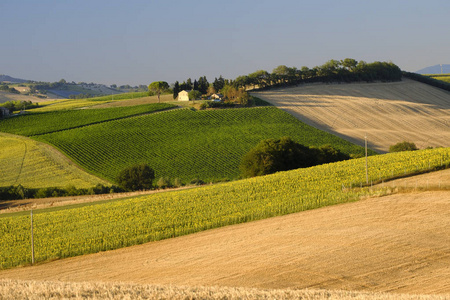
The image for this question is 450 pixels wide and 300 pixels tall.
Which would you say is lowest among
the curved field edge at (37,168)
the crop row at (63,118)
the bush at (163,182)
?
the bush at (163,182)

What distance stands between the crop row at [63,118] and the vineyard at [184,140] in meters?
3.96

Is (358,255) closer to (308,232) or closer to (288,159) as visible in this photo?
(308,232)

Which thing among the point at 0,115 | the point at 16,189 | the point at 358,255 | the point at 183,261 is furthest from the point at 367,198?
the point at 0,115

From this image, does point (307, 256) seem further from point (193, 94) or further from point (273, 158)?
point (193, 94)

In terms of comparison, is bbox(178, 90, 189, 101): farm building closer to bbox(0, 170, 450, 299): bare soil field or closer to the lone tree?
the lone tree

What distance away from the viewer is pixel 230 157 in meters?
75.1

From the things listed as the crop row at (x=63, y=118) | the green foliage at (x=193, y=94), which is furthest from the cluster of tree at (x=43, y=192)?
the green foliage at (x=193, y=94)

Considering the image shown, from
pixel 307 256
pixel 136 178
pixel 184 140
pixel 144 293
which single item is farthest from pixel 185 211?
pixel 184 140

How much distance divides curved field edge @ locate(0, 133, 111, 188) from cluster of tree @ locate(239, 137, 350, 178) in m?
16.4

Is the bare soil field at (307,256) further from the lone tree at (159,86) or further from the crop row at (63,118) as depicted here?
the lone tree at (159,86)

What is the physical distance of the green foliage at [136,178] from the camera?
6259 centimetres

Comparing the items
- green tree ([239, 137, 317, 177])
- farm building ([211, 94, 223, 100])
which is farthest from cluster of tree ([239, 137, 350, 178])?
farm building ([211, 94, 223, 100])

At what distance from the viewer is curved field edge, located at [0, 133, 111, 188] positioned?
6444 cm

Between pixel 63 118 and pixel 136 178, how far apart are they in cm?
4183
